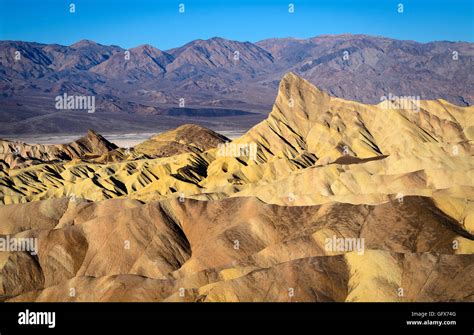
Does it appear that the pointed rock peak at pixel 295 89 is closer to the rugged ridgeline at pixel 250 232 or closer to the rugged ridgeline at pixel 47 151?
the rugged ridgeline at pixel 250 232

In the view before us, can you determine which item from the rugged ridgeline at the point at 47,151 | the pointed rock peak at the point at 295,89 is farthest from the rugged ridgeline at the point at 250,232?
the pointed rock peak at the point at 295,89

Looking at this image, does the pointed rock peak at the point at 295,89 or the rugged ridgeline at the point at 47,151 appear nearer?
the rugged ridgeline at the point at 47,151

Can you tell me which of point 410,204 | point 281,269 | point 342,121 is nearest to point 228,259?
point 281,269

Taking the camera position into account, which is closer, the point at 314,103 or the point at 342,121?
the point at 342,121

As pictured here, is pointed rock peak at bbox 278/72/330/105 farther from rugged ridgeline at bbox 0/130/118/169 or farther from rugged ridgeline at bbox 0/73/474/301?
rugged ridgeline at bbox 0/130/118/169

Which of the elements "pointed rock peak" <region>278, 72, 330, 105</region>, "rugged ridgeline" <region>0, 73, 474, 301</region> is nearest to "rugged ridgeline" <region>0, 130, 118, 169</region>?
"rugged ridgeline" <region>0, 73, 474, 301</region>

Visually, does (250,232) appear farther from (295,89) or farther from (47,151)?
(47,151)

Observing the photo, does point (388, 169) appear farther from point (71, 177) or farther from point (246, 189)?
point (71, 177)

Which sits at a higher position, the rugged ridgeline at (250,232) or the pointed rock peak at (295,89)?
the pointed rock peak at (295,89)

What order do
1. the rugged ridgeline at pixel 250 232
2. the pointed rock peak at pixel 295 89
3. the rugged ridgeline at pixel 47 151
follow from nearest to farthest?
the rugged ridgeline at pixel 250 232 → the rugged ridgeline at pixel 47 151 → the pointed rock peak at pixel 295 89
